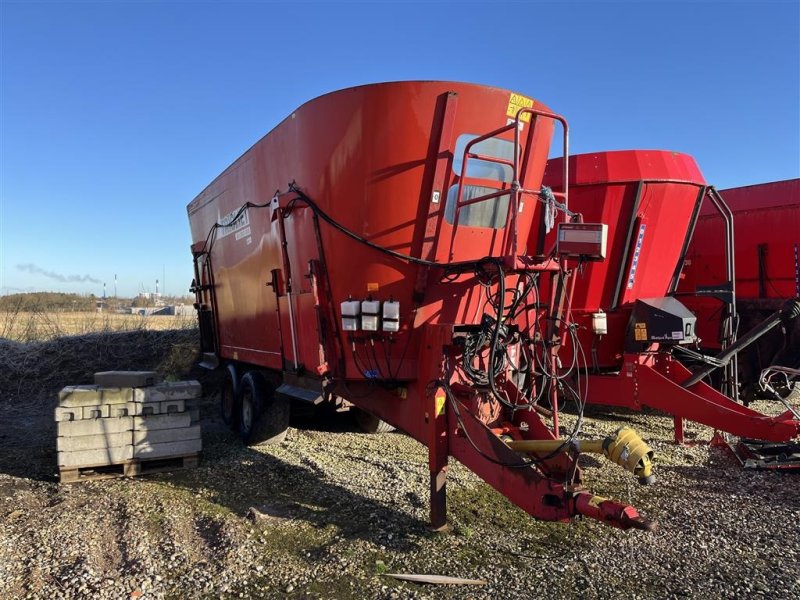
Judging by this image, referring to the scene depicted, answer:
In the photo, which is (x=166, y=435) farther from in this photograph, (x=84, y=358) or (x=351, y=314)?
(x=84, y=358)

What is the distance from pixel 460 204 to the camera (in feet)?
15.3

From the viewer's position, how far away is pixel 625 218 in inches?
272

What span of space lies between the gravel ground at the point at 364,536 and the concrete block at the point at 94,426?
1.60 ft

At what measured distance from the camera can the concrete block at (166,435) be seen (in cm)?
590

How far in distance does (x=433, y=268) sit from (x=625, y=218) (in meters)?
3.31

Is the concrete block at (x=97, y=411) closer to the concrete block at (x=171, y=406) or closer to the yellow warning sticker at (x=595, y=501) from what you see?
the concrete block at (x=171, y=406)

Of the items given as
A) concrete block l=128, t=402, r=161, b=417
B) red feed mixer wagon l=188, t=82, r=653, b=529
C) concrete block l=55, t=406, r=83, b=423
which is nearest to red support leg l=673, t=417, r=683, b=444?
red feed mixer wagon l=188, t=82, r=653, b=529

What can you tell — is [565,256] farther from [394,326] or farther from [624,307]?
[624,307]

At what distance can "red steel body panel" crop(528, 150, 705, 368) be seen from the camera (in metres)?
6.88

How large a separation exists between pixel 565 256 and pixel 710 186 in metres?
3.91

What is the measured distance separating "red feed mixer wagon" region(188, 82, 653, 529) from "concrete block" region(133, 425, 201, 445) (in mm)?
1462

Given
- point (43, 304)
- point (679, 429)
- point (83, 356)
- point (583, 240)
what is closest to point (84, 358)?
point (83, 356)

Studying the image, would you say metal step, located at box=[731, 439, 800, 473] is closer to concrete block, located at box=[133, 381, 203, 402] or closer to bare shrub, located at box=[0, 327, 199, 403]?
concrete block, located at box=[133, 381, 203, 402]

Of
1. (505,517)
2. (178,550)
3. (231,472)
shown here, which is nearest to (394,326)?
(505,517)
